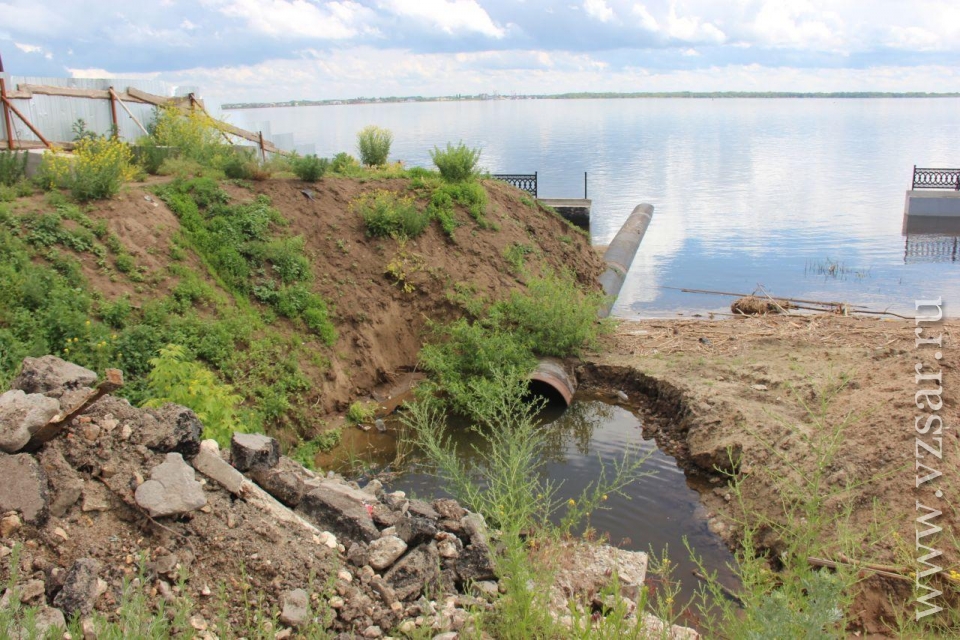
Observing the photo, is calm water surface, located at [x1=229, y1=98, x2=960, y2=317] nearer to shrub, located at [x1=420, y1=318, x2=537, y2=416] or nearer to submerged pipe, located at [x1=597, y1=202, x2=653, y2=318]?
submerged pipe, located at [x1=597, y1=202, x2=653, y2=318]

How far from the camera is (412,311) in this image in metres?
13.8

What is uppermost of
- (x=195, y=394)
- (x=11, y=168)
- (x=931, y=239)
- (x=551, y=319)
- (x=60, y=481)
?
(x=11, y=168)

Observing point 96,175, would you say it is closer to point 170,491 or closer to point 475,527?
point 170,491

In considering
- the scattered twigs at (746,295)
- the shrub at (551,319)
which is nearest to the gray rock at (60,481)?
the shrub at (551,319)

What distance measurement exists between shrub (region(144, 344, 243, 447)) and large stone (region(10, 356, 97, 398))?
1.19 m

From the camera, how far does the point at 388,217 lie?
47.5 feet

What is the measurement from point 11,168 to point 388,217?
6.43 m

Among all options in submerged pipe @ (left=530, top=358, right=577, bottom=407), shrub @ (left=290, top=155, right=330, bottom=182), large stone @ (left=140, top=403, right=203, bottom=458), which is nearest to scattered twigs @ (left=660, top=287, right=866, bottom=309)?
submerged pipe @ (left=530, top=358, right=577, bottom=407)

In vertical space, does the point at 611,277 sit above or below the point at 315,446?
above

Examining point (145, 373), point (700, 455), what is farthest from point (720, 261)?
point (145, 373)

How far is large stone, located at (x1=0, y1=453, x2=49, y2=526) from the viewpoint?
5105 mm

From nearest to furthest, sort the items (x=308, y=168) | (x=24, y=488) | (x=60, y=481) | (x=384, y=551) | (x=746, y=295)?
1. (x=24, y=488)
2. (x=60, y=481)
3. (x=384, y=551)
4. (x=308, y=168)
5. (x=746, y=295)

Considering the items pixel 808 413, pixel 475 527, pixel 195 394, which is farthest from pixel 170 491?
pixel 808 413

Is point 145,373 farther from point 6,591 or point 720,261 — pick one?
point 720,261
